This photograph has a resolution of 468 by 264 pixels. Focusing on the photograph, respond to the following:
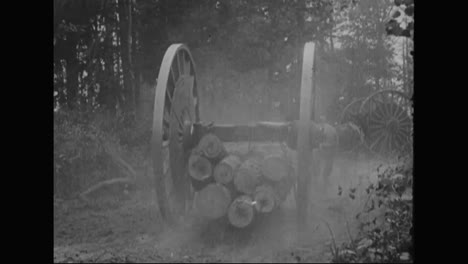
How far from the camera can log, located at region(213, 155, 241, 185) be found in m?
4.89

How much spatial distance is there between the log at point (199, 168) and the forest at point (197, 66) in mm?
734

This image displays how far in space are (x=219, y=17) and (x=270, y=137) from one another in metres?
1.81

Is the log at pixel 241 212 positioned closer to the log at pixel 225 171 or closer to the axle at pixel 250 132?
the log at pixel 225 171

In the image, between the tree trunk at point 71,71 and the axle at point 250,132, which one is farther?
the axle at point 250,132

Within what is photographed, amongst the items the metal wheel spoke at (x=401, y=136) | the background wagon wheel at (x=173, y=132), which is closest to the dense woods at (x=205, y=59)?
the background wagon wheel at (x=173, y=132)

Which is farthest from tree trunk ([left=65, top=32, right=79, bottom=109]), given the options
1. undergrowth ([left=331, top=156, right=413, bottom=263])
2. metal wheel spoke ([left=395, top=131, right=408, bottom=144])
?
metal wheel spoke ([left=395, top=131, right=408, bottom=144])

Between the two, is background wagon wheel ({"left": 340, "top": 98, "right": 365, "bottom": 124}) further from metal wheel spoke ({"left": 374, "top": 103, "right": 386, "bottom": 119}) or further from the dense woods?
metal wheel spoke ({"left": 374, "top": 103, "right": 386, "bottom": 119})

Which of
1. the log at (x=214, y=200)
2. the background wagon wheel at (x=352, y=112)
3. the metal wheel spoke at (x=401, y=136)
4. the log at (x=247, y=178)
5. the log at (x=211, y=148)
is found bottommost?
the log at (x=214, y=200)

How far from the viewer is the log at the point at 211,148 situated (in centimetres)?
502

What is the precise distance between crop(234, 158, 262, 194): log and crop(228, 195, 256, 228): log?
0.11 metres
